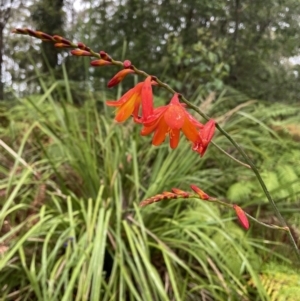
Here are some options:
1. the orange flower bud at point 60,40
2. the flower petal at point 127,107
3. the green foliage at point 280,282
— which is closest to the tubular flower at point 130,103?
the flower petal at point 127,107

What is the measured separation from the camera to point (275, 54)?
2.98 meters

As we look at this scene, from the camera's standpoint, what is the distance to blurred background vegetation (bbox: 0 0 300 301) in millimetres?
1503

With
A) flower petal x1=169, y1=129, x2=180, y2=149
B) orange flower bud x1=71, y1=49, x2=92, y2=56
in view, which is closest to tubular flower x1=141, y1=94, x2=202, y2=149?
flower petal x1=169, y1=129, x2=180, y2=149

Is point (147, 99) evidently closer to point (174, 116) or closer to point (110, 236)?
point (174, 116)

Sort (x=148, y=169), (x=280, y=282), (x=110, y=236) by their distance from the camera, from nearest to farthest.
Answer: (x=280, y=282) < (x=110, y=236) < (x=148, y=169)

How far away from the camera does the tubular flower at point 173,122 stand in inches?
25.0

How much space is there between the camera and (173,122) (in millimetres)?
630

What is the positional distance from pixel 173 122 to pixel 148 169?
1595 millimetres

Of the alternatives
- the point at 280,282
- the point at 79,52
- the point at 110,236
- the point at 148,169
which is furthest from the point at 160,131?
the point at 148,169

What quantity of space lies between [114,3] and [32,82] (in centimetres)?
79

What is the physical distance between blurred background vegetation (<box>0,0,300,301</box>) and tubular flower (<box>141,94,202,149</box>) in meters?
0.70

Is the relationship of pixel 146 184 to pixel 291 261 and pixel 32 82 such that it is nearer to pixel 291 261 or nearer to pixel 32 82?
pixel 291 261

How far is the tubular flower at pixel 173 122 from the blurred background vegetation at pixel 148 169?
0.70 metres

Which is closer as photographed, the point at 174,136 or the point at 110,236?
the point at 174,136
